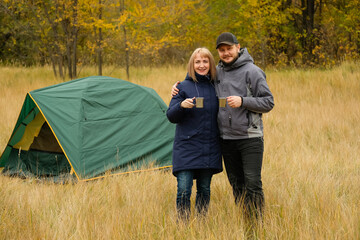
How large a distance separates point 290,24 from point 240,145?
15.1 m

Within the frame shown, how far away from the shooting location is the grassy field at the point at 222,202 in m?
3.02

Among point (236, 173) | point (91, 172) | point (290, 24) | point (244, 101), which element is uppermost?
point (290, 24)

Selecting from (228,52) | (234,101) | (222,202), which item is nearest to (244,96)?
(234,101)

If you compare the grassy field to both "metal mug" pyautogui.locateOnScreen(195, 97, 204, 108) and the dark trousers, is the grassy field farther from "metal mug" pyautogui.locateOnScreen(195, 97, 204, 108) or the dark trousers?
"metal mug" pyautogui.locateOnScreen(195, 97, 204, 108)

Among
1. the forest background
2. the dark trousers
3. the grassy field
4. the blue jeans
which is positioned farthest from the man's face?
the forest background

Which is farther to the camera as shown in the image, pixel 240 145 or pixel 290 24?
pixel 290 24

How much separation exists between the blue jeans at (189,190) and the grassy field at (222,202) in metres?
0.11

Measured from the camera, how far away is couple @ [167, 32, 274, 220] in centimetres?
304

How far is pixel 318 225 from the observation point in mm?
2924

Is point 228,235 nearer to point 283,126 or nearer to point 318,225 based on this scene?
point 318,225

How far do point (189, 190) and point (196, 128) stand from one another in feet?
1.68

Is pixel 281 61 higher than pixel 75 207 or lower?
higher

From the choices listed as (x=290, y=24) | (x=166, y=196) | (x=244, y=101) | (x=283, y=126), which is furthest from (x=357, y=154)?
(x=290, y=24)

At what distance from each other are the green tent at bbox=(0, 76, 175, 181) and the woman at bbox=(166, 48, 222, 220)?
213 cm
